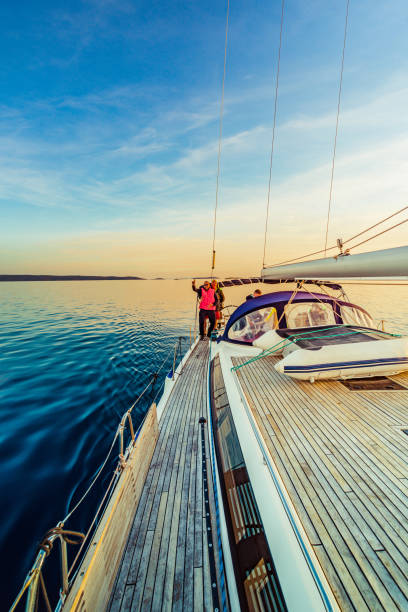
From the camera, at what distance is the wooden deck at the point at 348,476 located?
181 cm

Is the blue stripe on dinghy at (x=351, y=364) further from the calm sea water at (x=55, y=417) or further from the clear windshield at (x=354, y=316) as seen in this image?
the calm sea water at (x=55, y=417)

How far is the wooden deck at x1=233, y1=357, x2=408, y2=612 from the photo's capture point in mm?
1807

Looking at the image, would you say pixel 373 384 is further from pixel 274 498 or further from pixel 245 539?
pixel 245 539

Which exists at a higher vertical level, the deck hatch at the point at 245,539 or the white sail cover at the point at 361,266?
the white sail cover at the point at 361,266

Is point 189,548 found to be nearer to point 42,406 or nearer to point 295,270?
point 295,270

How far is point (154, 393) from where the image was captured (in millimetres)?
8344

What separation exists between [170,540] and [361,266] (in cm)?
454

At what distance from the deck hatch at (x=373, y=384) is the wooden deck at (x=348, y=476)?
147mm

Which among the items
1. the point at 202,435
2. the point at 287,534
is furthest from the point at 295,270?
the point at 287,534

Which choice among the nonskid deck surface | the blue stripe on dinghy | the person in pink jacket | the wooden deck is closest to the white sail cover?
the blue stripe on dinghy

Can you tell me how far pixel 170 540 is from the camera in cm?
297

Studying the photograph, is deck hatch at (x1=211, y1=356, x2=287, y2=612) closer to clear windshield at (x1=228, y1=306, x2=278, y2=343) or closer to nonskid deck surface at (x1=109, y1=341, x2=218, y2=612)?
nonskid deck surface at (x1=109, y1=341, x2=218, y2=612)

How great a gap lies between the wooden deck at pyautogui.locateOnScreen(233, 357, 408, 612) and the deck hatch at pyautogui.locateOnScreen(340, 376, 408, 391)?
147 millimetres

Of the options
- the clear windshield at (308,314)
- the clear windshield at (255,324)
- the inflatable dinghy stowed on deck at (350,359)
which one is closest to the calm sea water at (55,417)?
the clear windshield at (255,324)
